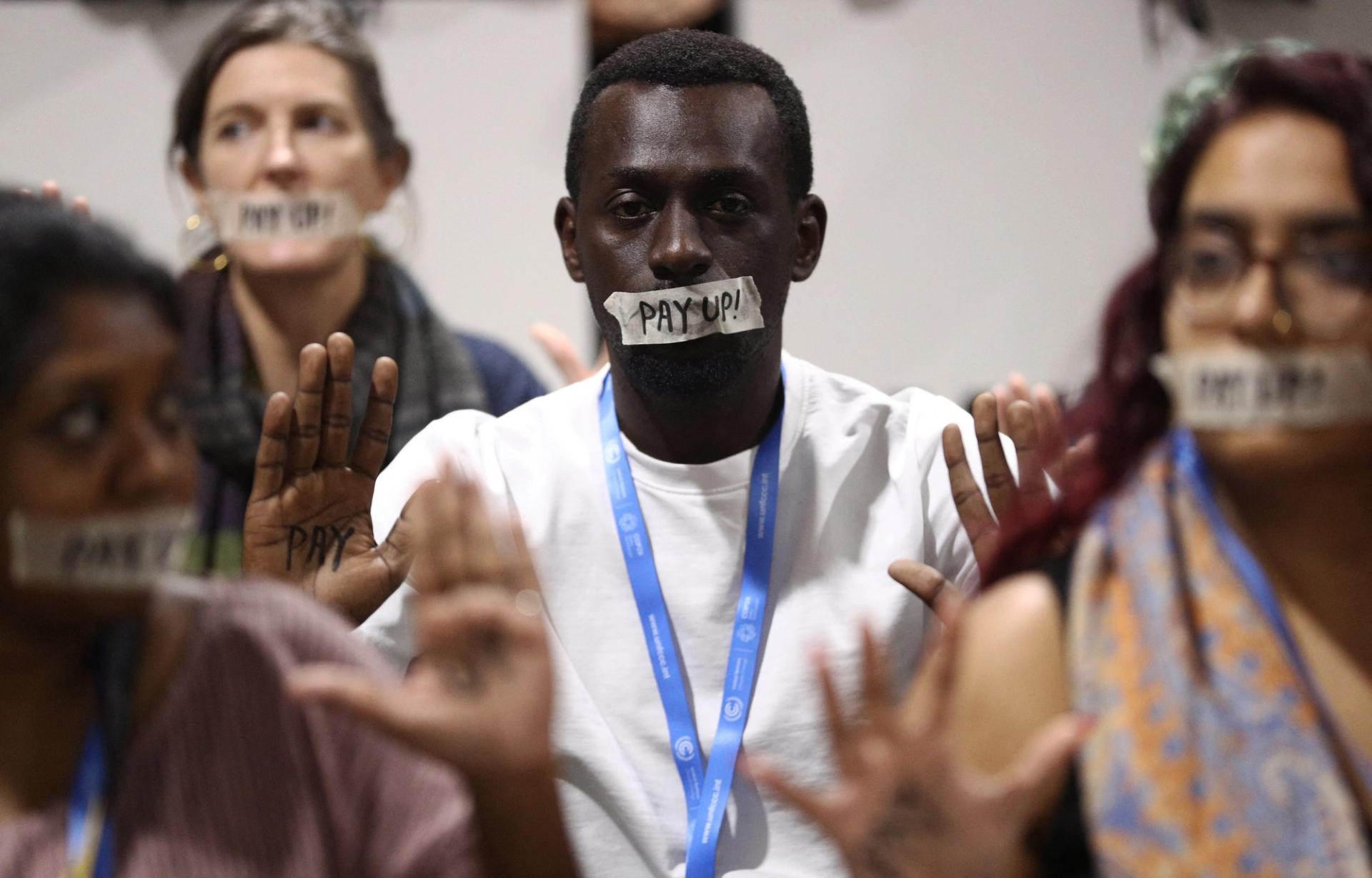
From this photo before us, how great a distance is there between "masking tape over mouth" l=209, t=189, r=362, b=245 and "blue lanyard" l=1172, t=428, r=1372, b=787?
2082 mm

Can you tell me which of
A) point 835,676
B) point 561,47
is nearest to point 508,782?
point 835,676

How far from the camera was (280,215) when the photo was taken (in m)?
2.90

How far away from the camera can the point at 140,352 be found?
3.94 ft

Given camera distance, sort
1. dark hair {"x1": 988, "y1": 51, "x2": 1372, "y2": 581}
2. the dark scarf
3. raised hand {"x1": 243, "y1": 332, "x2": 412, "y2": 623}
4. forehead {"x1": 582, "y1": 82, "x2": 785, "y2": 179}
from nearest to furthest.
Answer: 1. dark hair {"x1": 988, "y1": 51, "x2": 1372, "y2": 581}
2. raised hand {"x1": 243, "y1": 332, "x2": 412, "y2": 623}
3. forehead {"x1": 582, "y1": 82, "x2": 785, "y2": 179}
4. the dark scarf

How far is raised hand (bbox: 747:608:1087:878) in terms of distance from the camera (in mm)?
1140

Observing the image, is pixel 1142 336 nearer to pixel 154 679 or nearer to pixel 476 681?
pixel 476 681

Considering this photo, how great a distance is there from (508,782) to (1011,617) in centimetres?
47

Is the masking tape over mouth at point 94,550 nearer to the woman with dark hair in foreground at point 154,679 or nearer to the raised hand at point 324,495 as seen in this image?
the woman with dark hair in foreground at point 154,679

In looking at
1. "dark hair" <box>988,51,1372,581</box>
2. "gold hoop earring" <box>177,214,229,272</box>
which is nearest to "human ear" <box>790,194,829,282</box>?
"dark hair" <box>988,51,1372,581</box>

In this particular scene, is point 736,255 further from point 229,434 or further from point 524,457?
point 229,434

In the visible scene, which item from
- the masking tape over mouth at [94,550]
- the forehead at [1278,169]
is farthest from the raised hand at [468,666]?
the forehead at [1278,169]

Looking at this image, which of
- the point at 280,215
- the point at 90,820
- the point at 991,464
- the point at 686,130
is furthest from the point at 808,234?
the point at 90,820

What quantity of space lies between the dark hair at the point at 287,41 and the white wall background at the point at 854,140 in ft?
2.64

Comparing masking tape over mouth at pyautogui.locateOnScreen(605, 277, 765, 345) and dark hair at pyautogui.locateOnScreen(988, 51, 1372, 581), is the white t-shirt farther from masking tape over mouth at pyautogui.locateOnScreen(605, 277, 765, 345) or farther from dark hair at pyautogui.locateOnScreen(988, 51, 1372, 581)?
dark hair at pyautogui.locateOnScreen(988, 51, 1372, 581)
